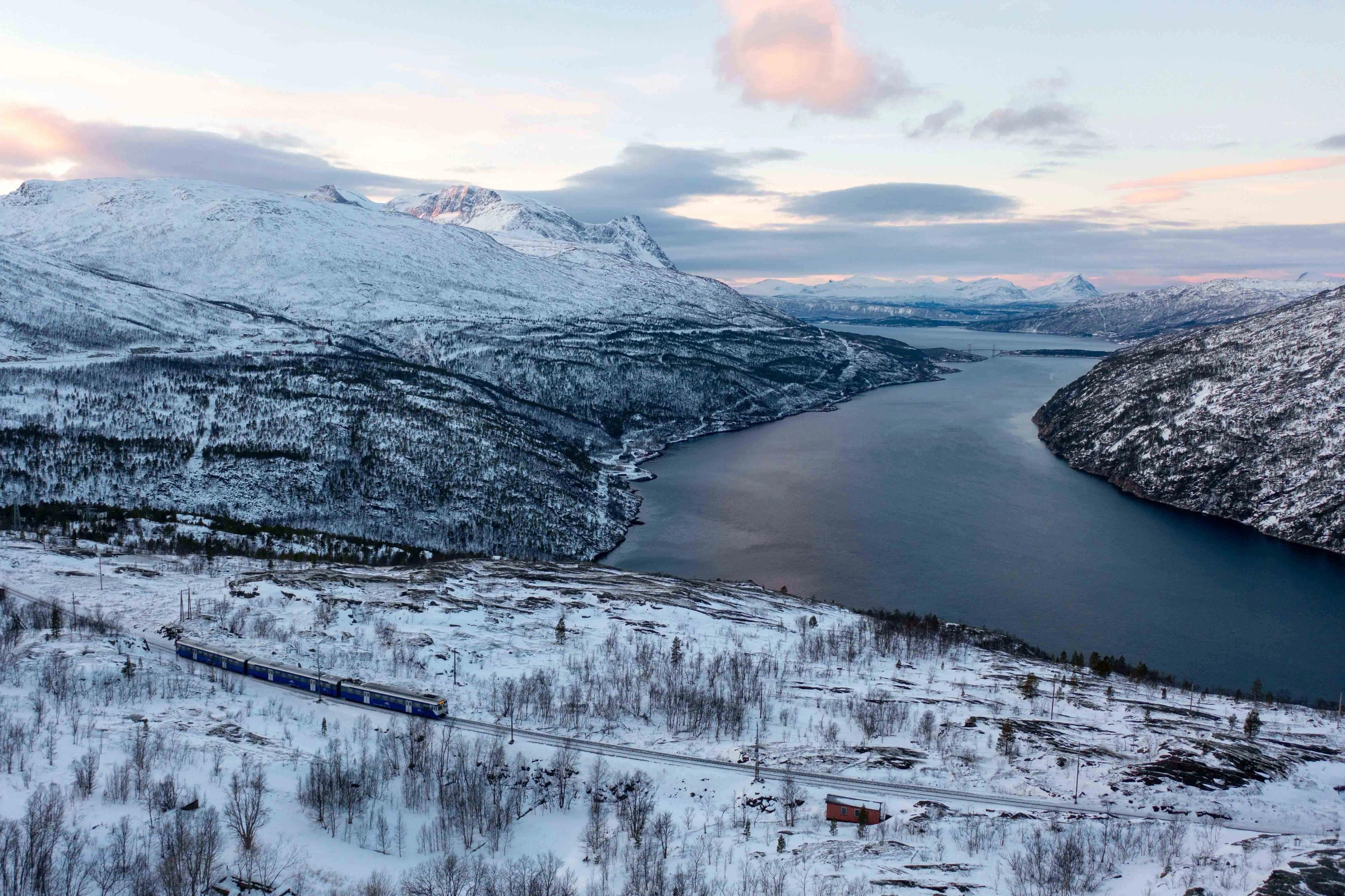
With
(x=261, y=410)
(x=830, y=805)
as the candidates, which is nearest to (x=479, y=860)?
(x=830, y=805)

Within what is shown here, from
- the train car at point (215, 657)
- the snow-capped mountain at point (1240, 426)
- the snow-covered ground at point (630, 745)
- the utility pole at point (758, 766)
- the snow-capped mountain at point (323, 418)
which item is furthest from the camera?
the snow-capped mountain at point (1240, 426)

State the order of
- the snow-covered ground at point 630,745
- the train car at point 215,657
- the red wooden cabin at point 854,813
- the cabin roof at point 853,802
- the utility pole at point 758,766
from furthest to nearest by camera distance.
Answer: the train car at point 215,657 → the utility pole at point 758,766 → the cabin roof at point 853,802 → the red wooden cabin at point 854,813 → the snow-covered ground at point 630,745

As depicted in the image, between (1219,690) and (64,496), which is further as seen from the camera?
(64,496)

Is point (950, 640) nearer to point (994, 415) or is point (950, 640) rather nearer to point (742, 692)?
point (742, 692)

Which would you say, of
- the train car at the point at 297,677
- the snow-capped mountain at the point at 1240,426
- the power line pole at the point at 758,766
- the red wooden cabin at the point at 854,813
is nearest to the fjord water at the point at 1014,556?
the snow-capped mountain at the point at 1240,426

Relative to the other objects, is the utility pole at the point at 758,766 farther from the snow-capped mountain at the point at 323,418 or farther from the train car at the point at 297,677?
the snow-capped mountain at the point at 323,418

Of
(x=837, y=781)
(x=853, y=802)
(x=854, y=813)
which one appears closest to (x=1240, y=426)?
(x=837, y=781)
